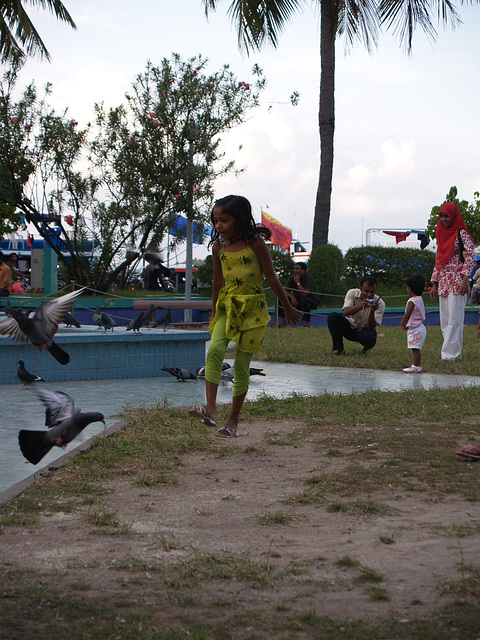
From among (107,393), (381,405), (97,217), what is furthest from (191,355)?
(97,217)

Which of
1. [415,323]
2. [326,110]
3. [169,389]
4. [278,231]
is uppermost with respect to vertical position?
[326,110]

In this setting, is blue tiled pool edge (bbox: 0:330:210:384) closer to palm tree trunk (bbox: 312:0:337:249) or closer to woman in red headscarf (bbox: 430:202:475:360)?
woman in red headscarf (bbox: 430:202:475:360)

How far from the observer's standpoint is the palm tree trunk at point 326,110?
699 inches

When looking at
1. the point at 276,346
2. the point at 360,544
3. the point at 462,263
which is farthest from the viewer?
the point at 276,346

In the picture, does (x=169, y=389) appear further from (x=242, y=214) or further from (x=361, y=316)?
(x=361, y=316)

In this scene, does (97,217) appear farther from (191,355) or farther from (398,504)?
(398,504)

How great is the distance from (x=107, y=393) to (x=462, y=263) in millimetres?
5011

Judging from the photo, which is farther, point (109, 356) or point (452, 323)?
point (452, 323)

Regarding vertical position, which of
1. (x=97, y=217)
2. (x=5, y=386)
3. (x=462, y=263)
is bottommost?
(x=5, y=386)

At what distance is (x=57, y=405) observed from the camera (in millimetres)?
2967

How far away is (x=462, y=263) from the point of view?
9477 mm

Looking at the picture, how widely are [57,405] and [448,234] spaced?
24.9 feet

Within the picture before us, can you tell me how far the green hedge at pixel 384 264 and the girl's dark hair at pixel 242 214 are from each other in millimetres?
16471

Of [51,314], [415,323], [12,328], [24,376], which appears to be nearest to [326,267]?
[415,323]
